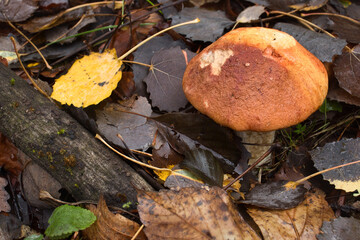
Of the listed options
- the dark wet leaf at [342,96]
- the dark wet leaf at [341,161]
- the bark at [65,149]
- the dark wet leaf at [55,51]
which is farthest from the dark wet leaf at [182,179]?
the dark wet leaf at [55,51]

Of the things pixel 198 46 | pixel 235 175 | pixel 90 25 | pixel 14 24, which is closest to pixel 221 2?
pixel 198 46

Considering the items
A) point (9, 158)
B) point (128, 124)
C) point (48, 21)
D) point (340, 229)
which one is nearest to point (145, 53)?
point (128, 124)

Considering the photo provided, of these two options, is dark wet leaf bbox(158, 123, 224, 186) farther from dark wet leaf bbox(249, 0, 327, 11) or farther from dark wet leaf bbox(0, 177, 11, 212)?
dark wet leaf bbox(249, 0, 327, 11)

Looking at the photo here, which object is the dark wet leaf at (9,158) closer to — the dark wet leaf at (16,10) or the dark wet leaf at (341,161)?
the dark wet leaf at (16,10)

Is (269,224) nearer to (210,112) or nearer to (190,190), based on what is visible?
(190,190)

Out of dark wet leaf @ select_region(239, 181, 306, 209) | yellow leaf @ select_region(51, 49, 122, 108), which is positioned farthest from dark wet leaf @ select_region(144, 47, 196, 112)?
dark wet leaf @ select_region(239, 181, 306, 209)
